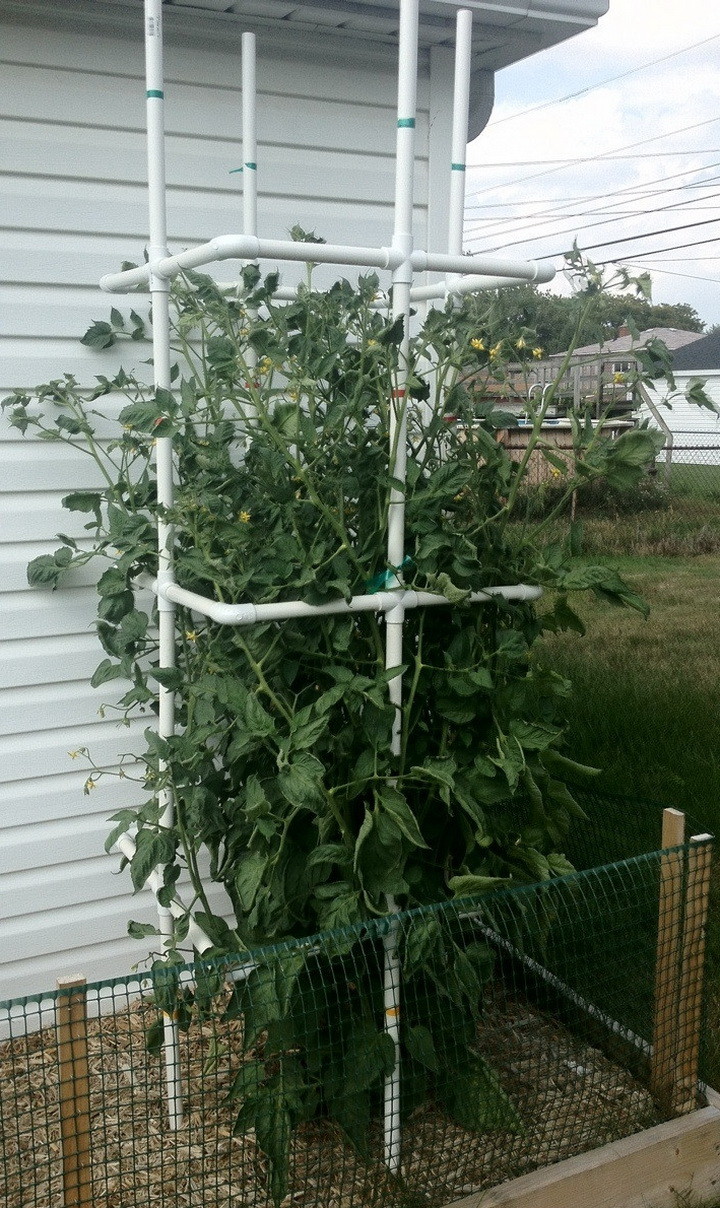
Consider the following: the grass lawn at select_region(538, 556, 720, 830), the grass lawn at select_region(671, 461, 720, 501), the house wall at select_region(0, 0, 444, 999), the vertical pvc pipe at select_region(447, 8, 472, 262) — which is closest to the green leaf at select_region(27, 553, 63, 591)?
the house wall at select_region(0, 0, 444, 999)

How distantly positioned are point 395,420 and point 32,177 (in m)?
1.20

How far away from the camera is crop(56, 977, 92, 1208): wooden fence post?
1.79 metres

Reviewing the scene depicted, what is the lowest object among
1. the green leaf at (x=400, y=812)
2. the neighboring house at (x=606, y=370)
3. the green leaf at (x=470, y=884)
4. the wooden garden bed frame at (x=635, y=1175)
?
the wooden garden bed frame at (x=635, y=1175)

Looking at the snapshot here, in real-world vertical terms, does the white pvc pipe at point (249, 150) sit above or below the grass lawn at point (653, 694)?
above

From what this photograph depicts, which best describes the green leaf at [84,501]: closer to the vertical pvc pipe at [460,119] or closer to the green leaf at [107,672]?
the green leaf at [107,672]

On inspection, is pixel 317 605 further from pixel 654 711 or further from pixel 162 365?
pixel 654 711

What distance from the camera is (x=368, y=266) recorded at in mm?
2254

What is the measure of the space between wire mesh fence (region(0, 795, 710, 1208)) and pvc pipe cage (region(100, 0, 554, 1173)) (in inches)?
2.7

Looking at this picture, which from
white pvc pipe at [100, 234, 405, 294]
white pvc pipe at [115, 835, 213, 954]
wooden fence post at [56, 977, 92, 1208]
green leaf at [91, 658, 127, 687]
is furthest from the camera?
green leaf at [91, 658, 127, 687]

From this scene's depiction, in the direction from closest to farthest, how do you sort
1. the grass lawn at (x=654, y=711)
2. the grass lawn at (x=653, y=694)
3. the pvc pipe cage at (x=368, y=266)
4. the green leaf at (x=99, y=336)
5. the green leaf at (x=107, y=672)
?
the pvc pipe cage at (x=368, y=266)
the green leaf at (x=107, y=672)
the green leaf at (x=99, y=336)
the grass lawn at (x=654, y=711)
the grass lawn at (x=653, y=694)

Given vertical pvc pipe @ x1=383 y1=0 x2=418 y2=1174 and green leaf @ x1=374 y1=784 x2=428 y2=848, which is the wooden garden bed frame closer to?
vertical pvc pipe @ x1=383 y1=0 x2=418 y2=1174

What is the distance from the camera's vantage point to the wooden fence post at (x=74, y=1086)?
1.79m

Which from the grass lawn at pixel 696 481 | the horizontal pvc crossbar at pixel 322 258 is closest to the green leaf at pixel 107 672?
the horizontal pvc crossbar at pixel 322 258

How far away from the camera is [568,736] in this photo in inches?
191
